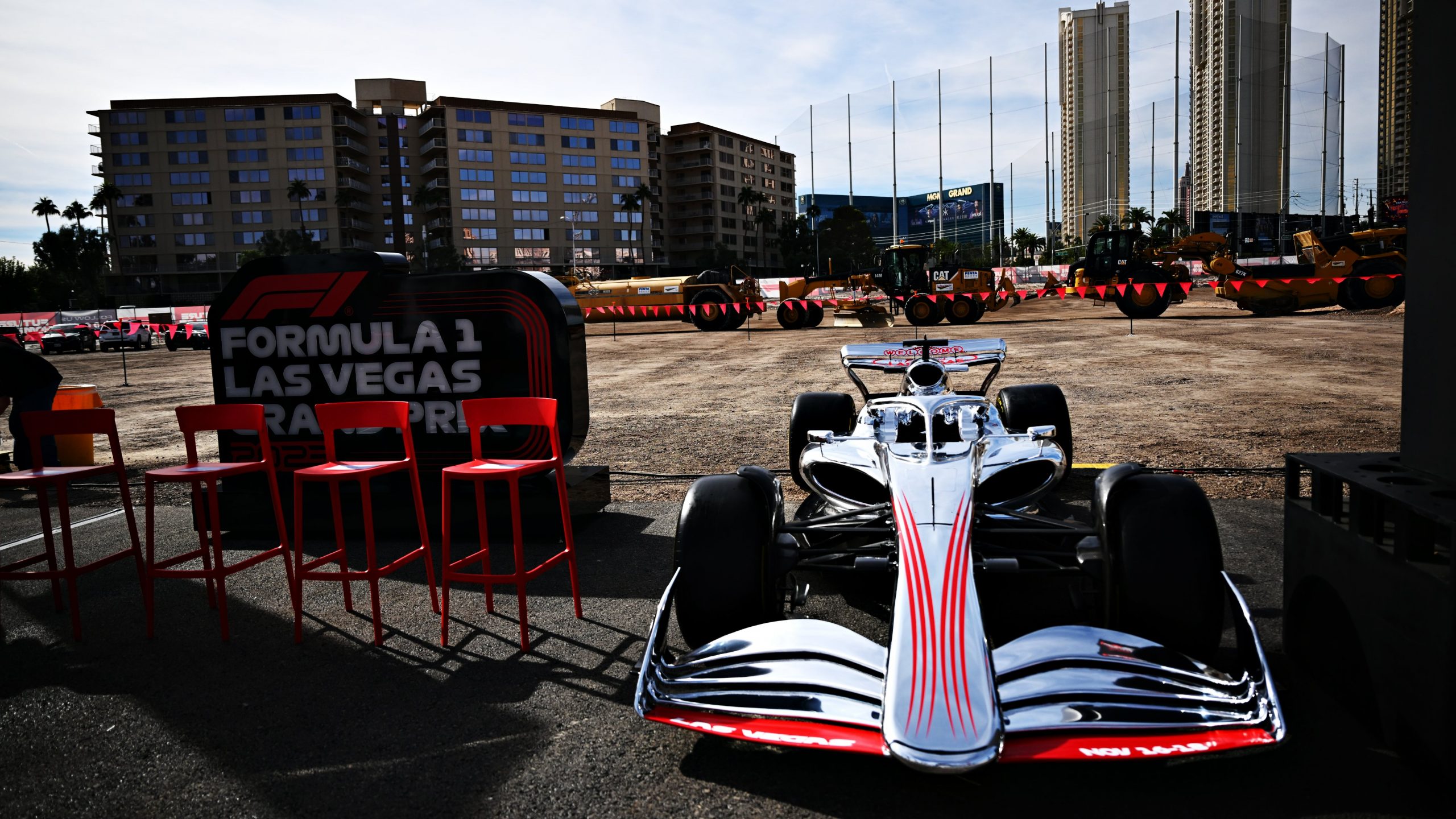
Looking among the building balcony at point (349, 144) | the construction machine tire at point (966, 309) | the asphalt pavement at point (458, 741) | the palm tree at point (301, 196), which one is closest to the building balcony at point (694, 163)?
the building balcony at point (349, 144)

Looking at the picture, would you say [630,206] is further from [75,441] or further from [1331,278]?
[75,441]

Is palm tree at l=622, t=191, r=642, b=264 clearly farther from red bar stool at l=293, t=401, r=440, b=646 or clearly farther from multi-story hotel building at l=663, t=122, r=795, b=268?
red bar stool at l=293, t=401, r=440, b=646

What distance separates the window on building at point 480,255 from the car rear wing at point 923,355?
85304 mm

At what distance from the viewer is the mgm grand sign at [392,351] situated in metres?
5.62

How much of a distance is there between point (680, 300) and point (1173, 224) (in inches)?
2663

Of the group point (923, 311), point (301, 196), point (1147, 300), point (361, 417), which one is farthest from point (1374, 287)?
point (301, 196)

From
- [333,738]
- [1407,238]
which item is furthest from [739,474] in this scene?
[1407,238]

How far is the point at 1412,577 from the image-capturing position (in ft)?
7.95

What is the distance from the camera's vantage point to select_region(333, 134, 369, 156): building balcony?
85438mm

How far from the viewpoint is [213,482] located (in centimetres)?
398

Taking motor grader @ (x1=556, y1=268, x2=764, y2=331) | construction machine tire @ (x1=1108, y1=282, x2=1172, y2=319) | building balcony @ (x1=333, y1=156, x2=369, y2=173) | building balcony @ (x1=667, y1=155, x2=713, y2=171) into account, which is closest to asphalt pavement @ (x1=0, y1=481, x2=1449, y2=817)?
construction machine tire @ (x1=1108, y1=282, x2=1172, y2=319)

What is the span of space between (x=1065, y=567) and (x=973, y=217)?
445 feet

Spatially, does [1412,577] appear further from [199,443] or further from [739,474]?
[199,443]

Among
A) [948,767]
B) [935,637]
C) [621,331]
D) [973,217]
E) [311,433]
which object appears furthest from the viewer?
[973,217]
